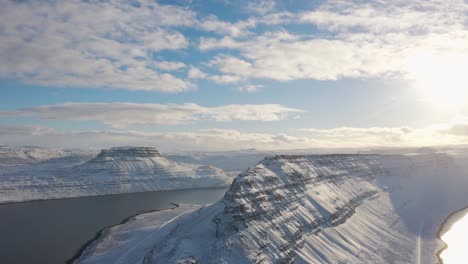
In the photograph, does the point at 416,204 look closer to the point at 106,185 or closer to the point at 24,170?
the point at 106,185

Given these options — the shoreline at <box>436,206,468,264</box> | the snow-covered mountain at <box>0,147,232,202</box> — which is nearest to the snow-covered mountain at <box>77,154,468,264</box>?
the shoreline at <box>436,206,468,264</box>

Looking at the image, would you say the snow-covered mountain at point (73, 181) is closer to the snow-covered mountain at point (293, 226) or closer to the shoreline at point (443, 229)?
the snow-covered mountain at point (293, 226)

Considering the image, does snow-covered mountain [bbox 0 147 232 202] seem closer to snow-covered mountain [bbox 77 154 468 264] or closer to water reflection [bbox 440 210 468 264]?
snow-covered mountain [bbox 77 154 468 264]

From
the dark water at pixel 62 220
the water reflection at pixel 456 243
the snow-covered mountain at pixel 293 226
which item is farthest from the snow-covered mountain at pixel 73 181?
the water reflection at pixel 456 243

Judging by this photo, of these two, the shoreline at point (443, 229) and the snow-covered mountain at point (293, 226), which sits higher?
the snow-covered mountain at point (293, 226)

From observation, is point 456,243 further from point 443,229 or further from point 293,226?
point 293,226

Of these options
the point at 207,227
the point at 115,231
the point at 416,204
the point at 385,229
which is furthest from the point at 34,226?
the point at 416,204
